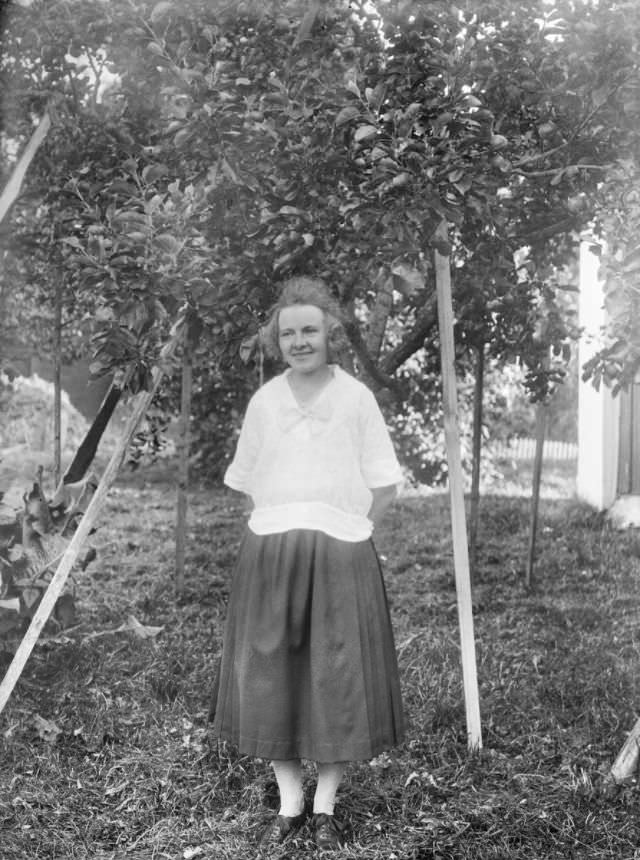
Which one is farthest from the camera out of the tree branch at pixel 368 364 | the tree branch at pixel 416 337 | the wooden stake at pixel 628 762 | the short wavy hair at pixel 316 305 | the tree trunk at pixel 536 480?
the tree trunk at pixel 536 480

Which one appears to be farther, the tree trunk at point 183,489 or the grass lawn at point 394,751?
the tree trunk at point 183,489

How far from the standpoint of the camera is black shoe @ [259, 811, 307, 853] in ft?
9.28

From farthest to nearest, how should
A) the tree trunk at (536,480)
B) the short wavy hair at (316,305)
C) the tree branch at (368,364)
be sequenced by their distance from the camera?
the tree trunk at (536,480), the tree branch at (368,364), the short wavy hair at (316,305)

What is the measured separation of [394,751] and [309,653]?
34.1 inches

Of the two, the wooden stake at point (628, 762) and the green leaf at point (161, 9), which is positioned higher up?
the green leaf at point (161, 9)

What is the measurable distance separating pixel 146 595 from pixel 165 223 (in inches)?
112

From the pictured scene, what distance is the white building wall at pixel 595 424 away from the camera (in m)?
7.87

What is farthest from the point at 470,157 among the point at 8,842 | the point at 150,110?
the point at 8,842

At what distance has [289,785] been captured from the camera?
2.91 meters

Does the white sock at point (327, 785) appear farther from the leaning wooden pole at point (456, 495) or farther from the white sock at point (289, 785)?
→ the leaning wooden pole at point (456, 495)

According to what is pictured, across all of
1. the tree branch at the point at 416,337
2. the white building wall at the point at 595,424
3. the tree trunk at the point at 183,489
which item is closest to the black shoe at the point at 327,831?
the tree branch at the point at 416,337

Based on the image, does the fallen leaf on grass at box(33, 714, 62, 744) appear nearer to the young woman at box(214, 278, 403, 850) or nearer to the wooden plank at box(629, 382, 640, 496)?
the young woman at box(214, 278, 403, 850)

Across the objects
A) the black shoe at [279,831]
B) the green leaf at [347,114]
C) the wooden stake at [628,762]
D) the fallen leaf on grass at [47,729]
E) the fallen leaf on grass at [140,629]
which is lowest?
the black shoe at [279,831]

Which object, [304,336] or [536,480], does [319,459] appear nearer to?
[304,336]
